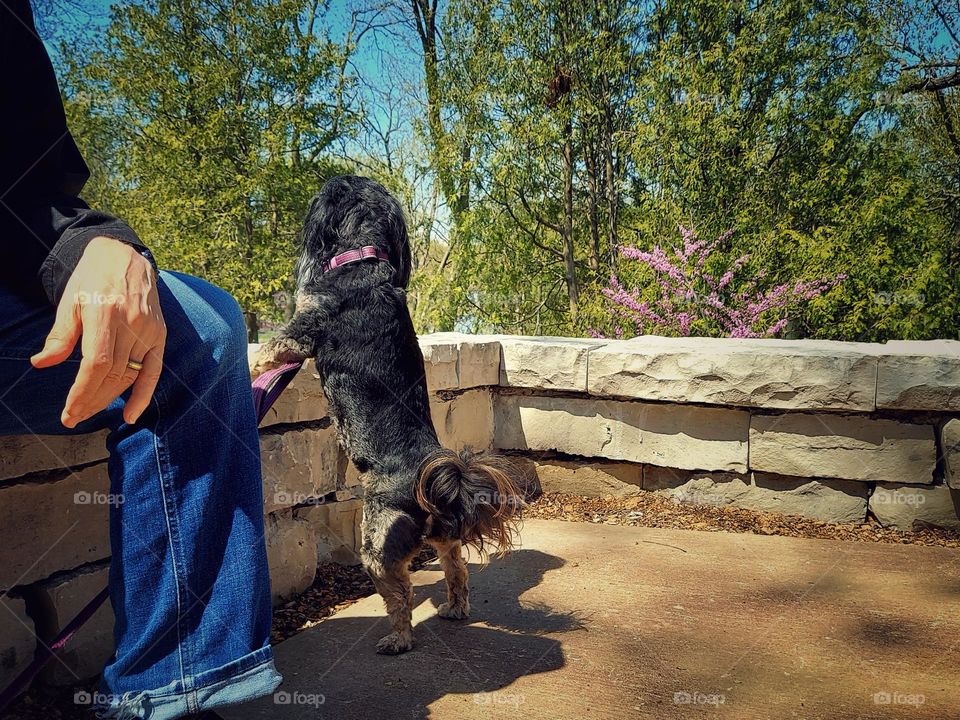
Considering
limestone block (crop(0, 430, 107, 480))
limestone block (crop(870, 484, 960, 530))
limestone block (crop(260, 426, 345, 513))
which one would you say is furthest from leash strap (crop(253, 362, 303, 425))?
limestone block (crop(870, 484, 960, 530))

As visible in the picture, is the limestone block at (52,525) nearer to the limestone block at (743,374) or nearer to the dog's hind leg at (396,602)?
the dog's hind leg at (396,602)

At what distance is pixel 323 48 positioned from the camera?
45.0ft

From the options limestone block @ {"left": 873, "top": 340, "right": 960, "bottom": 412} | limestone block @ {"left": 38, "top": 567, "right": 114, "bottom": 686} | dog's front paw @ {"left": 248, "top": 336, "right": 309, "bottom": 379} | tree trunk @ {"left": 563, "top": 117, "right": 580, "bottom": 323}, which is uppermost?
tree trunk @ {"left": 563, "top": 117, "right": 580, "bottom": 323}

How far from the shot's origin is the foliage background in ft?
28.3

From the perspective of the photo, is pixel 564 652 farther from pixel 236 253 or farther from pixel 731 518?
pixel 236 253

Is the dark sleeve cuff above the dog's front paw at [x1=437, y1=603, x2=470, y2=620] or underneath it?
above

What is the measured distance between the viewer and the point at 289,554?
3.13m

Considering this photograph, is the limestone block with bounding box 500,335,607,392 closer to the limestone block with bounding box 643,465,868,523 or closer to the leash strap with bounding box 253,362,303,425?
the limestone block with bounding box 643,465,868,523

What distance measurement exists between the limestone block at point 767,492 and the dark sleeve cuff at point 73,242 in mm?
3776

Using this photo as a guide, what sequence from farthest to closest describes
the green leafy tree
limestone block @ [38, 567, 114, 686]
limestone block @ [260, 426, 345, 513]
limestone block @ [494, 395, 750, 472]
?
the green leafy tree → limestone block @ [494, 395, 750, 472] → limestone block @ [260, 426, 345, 513] → limestone block @ [38, 567, 114, 686]

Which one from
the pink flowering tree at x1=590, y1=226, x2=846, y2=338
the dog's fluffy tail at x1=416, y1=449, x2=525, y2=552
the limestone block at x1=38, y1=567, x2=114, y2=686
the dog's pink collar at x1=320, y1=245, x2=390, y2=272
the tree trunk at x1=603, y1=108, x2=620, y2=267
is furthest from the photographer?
the tree trunk at x1=603, y1=108, x2=620, y2=267

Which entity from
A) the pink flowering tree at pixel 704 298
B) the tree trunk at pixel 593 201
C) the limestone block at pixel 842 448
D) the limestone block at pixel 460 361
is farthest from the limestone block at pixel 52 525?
the tree trunk at pixel 593 201

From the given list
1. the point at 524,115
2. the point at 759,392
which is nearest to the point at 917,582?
the point at 759,392

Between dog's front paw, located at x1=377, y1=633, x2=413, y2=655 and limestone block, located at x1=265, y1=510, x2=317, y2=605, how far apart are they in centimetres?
A: 63
